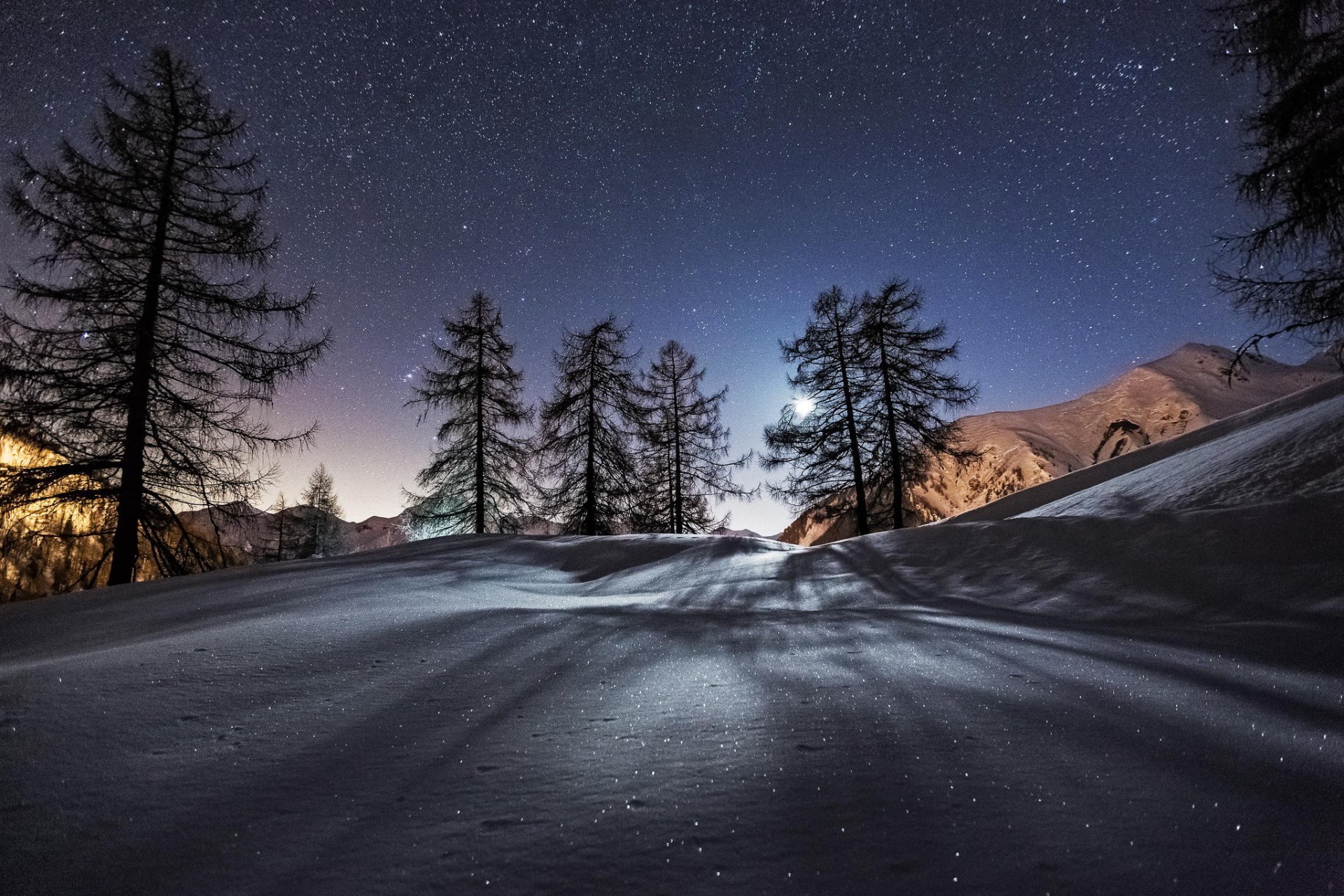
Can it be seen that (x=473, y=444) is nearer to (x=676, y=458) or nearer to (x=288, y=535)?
(x=676, y=458)

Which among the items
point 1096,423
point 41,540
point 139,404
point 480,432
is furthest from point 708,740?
point 1096,423

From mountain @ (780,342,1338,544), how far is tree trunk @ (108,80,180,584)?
83.7 feet

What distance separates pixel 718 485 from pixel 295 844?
17163 millimetres

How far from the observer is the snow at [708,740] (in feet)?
3.12

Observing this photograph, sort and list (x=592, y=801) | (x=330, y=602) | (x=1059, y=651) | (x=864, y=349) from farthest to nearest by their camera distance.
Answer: (x=864, y=349) → (x=330, y=602) → (x=1059, y=651) → (x=592, y=801)

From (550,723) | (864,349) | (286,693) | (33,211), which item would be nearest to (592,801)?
(550,723)

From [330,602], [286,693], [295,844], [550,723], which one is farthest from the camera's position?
[330,602]

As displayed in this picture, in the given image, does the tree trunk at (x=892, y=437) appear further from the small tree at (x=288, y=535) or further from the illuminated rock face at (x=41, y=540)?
the small tree at (x=288, y=535)

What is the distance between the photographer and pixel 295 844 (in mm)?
1014

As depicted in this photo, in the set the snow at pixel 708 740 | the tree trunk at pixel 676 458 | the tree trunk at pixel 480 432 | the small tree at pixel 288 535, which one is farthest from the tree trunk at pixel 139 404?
the small tree at pixel 288 535

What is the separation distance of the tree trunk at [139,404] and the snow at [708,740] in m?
6.12

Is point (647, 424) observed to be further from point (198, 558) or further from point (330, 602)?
point (330, 602)

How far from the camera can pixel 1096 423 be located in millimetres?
41344

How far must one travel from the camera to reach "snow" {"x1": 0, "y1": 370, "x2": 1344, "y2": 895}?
95 cm
